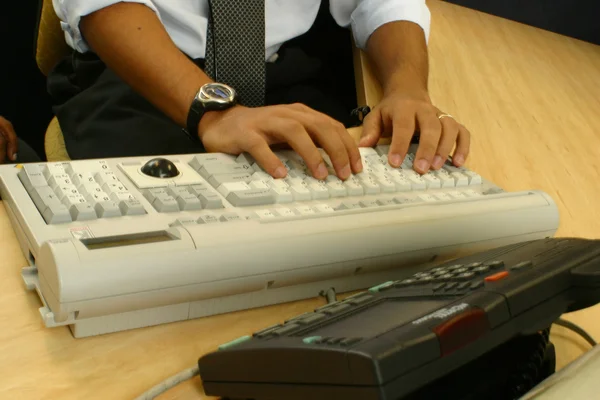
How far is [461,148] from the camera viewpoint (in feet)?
2.81

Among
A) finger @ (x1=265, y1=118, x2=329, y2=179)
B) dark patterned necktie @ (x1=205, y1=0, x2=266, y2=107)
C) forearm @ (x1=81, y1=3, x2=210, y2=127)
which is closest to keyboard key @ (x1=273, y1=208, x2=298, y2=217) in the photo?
finger @ (x1=265, y1=118, x2=329, y2=179)

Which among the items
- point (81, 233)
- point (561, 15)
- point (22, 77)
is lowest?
point (22, 77)

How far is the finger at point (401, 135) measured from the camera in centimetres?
79

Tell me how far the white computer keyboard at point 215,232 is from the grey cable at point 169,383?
60 millimetres

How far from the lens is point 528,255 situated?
0.52 m

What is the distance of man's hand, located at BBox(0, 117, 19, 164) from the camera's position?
3.36 feet

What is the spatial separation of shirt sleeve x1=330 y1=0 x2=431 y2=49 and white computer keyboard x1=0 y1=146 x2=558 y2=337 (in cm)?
49

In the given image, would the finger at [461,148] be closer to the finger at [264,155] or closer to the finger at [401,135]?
the finger at [401,135]

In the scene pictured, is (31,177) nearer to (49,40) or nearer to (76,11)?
(76,11)

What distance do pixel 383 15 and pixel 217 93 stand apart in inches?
16.3

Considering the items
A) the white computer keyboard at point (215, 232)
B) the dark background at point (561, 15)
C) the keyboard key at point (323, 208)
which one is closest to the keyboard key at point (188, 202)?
the white computer keyboard at point (215, 232)

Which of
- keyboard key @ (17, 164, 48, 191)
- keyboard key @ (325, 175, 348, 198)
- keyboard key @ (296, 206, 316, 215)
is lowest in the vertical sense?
keyboard key @ (17, 164, 48, 191)

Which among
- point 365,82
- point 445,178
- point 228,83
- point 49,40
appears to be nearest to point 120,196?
point 445,178

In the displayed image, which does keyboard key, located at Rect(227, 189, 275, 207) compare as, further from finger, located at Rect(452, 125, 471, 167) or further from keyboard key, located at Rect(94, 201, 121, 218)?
finger, located at Rect(452, 125, 471, 167)
